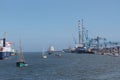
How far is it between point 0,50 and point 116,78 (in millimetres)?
113871

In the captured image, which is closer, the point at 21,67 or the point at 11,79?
the point at 11,79

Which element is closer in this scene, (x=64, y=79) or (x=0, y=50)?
(x=64, y=79)

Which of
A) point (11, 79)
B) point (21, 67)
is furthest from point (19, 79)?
point (21, 67)

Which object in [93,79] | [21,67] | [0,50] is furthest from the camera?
[0,50]

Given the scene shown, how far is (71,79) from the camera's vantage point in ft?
220

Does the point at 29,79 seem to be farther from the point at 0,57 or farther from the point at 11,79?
the point at 0,57

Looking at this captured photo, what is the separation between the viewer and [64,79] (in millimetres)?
66500

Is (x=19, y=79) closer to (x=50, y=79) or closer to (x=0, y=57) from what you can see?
(x=50, y=79)

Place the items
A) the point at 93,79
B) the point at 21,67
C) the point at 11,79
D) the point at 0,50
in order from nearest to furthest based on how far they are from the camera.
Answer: the point at 93,79
the point at 11,79
the point at 21,67
the point at 0,50

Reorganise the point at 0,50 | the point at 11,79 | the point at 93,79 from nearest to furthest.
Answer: the point at 93,79 → the point at 11,79 → the point at 0,50

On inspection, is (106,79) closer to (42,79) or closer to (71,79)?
(71,79)

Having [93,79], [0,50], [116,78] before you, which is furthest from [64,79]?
[0,50]

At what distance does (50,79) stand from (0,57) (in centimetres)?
11096

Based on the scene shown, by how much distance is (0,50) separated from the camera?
173 meters
